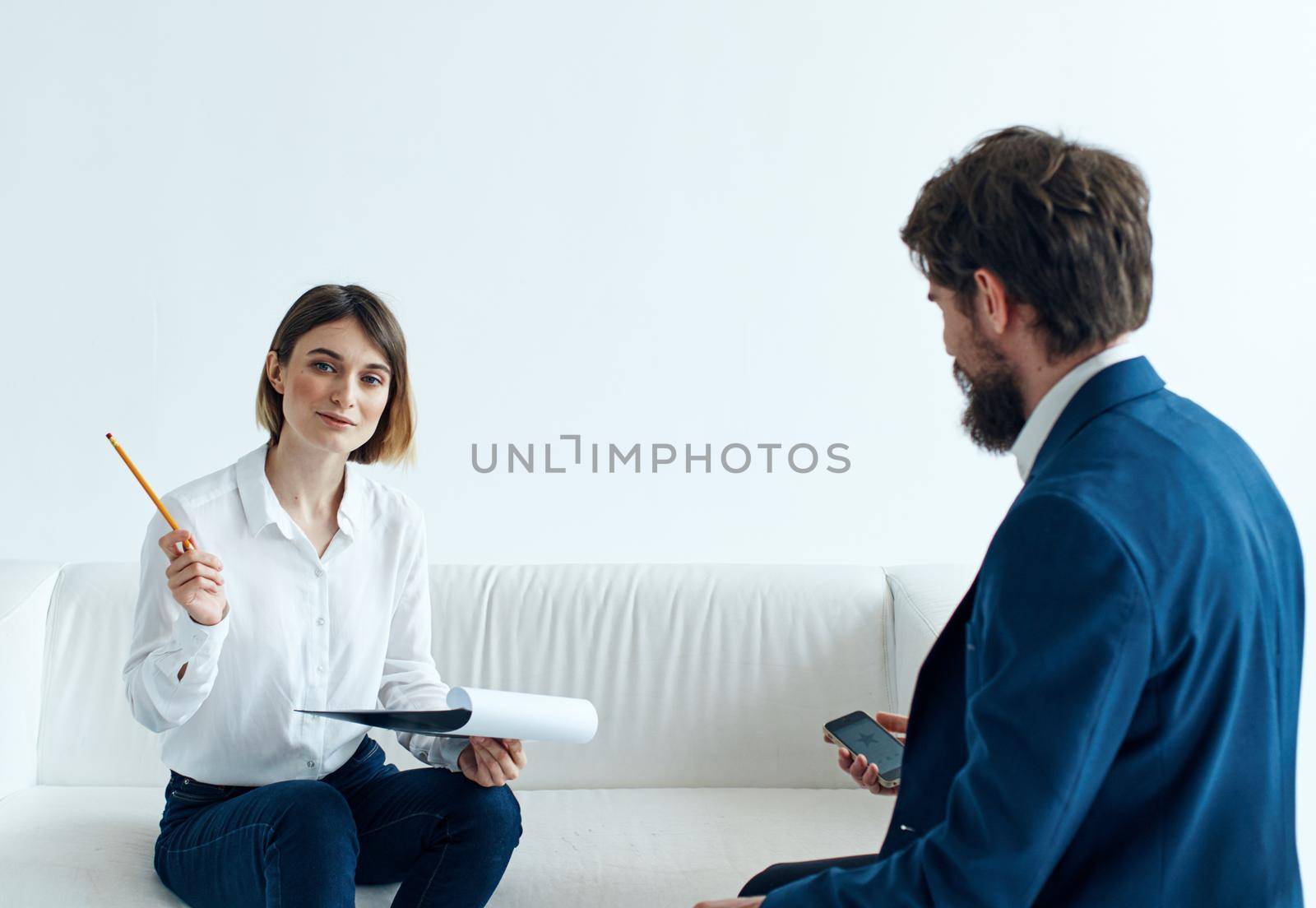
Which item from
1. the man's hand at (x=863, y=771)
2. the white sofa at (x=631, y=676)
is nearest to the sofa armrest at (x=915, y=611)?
the white sofa at (x=631, y=676)

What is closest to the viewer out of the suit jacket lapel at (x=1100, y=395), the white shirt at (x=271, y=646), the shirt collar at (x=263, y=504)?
the suit jacket lapel at (x=1100, y=395)

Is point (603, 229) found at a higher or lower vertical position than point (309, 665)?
higher

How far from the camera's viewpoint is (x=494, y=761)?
1588 millimetres

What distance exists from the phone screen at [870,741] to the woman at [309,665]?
431 mm

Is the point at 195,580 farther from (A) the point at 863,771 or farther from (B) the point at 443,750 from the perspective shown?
(A) the point at 863,771

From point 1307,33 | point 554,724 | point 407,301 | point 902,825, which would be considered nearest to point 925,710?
point 902,825

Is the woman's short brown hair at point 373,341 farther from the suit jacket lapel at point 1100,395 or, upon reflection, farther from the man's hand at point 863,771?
the suit jacket lapel at point 1100,395

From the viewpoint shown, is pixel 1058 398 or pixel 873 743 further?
pixel 873 743

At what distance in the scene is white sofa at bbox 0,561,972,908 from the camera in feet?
6.75

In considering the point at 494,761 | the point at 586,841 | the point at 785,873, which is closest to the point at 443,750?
the point at 494,761

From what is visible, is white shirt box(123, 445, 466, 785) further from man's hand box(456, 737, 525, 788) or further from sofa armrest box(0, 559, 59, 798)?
sofa armrest box(0, 559, 59, 798)

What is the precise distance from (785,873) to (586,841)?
569 millimetres

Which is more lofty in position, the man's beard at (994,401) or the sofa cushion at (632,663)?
the man's beard at (994,401)

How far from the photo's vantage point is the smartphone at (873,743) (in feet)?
4.81
